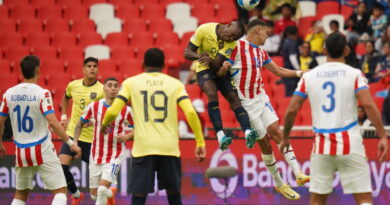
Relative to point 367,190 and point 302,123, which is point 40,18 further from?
point 367,190

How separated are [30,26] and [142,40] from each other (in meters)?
2.91

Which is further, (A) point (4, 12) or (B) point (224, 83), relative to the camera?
(A) point (4, 12)

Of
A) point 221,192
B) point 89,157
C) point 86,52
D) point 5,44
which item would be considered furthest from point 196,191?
point 5,44

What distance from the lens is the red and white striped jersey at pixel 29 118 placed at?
33.8ft

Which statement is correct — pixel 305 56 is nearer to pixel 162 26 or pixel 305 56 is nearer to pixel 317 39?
pixel 317 39

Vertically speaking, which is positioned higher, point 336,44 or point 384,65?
point 336,44

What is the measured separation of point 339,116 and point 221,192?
258 inches

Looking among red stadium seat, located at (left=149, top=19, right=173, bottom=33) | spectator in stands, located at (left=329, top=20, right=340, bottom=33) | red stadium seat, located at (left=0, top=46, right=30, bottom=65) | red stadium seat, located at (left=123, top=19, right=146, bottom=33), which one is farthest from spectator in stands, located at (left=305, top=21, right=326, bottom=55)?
red stadium seat, located at (left=0, top=46, right=30, bottom=65)

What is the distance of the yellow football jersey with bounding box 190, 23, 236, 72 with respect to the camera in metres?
11.1

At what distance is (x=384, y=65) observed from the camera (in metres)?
17.0

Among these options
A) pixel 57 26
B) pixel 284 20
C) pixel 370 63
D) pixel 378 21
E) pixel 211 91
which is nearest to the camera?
pixel 211 91

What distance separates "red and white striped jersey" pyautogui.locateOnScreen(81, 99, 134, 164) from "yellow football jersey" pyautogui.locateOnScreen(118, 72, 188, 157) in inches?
98.8

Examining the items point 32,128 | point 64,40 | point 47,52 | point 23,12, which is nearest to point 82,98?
point 32,128

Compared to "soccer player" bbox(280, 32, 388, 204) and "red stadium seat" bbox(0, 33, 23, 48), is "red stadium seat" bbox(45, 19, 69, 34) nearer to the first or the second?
"red stadium seat" bbox(0, 33, 23, 48)
